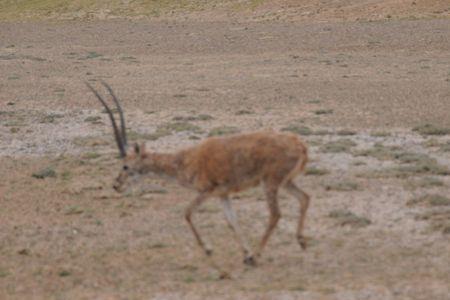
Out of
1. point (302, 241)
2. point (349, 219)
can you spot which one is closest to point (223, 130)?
point (349, 219)

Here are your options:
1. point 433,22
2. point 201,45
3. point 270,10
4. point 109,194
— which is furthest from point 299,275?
point 270,10

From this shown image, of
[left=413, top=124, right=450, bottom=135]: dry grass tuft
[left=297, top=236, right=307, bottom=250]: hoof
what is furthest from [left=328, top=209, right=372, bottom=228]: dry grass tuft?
[left=413, top=124, right=450, bottom=135]: dry grass tuft

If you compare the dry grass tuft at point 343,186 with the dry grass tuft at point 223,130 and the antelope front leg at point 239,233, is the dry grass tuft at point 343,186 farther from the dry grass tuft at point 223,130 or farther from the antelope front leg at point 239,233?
the dry grass tuft at point 223,130

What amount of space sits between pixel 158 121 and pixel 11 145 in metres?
4.15

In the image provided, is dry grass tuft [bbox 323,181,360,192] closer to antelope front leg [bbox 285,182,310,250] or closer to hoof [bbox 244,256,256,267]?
antelope front leg [bbox 285,182,310,250]

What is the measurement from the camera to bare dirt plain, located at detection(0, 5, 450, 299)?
12.4 meters

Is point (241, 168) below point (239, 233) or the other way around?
the other way around

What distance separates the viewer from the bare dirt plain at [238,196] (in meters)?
12.4

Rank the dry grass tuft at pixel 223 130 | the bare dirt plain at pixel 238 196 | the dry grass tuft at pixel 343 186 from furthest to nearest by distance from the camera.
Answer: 1. the dry grass tuft at pixel 223 130
2. the dry grass tuft at pixel 343 186
3. the bare dirt plain at pixel 238 196

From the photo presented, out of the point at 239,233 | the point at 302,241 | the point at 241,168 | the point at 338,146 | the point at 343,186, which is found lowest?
the point at 338,146

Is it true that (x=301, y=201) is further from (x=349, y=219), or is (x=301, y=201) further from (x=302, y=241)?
(x=349, y=219)

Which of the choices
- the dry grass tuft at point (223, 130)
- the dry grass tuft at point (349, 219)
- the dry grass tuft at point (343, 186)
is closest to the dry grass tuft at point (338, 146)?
the dry grass tuft at point (223, 130)

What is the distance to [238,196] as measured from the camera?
1719 cm

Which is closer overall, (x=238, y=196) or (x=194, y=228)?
(x=194, y=228)
